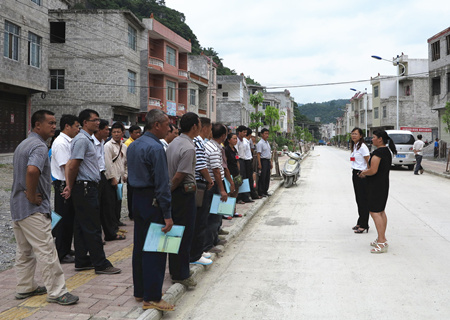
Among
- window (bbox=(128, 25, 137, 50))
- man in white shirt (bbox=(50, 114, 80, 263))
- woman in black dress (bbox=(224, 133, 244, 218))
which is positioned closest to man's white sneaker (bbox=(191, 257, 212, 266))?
man in white shirt (bbox=(50, 114, 80, 263))

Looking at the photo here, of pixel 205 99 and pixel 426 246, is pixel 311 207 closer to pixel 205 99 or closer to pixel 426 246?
pixel 426 246

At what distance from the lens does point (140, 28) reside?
1155 inches

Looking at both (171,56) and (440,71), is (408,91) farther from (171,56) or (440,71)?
(171,56)

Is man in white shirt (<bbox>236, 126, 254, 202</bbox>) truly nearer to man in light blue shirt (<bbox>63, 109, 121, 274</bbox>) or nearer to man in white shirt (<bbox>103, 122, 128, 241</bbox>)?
man in white shirt (<bbox>103, 122, 128, 241</bbox>)

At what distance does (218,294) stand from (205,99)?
39.7m

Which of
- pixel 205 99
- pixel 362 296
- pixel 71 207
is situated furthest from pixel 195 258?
pixel 205 99

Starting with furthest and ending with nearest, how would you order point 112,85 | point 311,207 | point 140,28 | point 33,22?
point 140,28
point 112,85
point 33,22
point 311,207

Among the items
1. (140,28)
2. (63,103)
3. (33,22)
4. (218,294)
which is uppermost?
(140,28)

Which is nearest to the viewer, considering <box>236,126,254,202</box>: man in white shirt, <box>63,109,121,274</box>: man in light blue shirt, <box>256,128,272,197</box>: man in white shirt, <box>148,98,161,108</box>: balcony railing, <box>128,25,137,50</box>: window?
<box>63,109,121,274</box>: man in light blue shirt

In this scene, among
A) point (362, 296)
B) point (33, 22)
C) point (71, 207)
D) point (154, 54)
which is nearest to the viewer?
point (362, 296)

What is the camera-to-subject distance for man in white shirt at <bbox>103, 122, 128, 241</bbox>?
664 centimetres

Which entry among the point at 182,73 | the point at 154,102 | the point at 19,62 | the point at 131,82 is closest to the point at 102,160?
the point at 19,62

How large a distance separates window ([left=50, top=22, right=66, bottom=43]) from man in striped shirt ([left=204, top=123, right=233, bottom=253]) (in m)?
23.8

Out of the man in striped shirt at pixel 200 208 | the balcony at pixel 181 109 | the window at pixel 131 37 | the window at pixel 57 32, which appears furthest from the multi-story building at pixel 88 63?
the man in striped shirt at pixel 200 208
